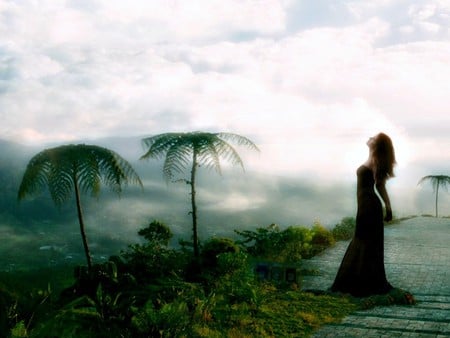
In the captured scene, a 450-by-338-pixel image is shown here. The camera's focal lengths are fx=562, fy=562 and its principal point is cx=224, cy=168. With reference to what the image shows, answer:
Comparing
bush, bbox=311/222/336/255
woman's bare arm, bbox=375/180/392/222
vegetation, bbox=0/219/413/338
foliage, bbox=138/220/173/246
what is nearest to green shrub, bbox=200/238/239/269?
vegetation, bbox=0/219/413/338

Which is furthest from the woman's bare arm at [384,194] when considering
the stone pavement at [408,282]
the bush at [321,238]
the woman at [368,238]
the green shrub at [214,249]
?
the bush at [321,238]

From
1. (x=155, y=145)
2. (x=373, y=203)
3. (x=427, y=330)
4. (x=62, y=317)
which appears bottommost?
(x=427, y=330)

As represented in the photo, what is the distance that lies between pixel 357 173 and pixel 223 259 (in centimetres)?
296

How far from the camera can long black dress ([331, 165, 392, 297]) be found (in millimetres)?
10031

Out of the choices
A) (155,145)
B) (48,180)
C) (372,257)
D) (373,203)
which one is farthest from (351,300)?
(48,180)

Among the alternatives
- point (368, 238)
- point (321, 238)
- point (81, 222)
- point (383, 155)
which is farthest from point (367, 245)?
point (321, 238)

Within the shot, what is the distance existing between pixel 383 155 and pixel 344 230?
32.1 ft

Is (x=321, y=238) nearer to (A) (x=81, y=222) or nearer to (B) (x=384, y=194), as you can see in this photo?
(B) (x=384, y=194)

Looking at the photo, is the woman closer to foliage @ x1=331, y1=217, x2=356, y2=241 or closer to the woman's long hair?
the woman's long hair

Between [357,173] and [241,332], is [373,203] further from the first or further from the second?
[241,332]

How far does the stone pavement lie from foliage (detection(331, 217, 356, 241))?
1.04 meters

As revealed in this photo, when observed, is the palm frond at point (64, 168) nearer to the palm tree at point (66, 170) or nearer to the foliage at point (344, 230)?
the palm tree at point (66, 170)

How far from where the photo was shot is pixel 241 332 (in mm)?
7965

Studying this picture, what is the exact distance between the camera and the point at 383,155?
32.0ft
